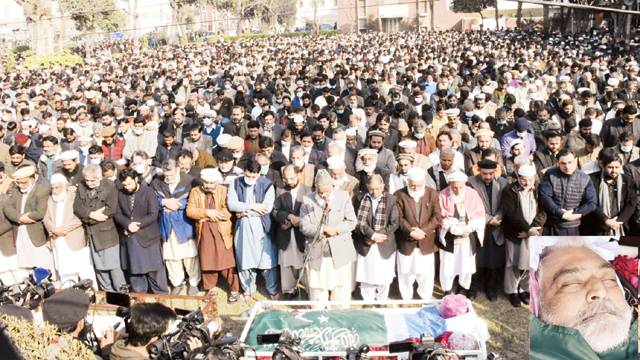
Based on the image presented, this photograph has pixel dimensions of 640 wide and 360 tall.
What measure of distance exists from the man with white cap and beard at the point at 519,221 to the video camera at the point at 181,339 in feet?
10.1

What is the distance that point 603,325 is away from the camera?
11.2 feet

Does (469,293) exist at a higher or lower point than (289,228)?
lower

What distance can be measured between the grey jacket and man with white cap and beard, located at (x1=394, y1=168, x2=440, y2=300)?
483 mm

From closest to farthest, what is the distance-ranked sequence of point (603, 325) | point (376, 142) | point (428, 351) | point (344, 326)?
point (428, 351) < point (603, 325) < point (344, 326) < point (376, 142)

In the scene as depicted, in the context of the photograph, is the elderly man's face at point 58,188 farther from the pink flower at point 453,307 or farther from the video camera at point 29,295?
the pink flower at point 453,307

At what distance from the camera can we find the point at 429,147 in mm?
7574

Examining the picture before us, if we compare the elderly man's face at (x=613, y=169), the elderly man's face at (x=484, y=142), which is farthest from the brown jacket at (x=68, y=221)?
the elderly man's face at (x=613, y=169)

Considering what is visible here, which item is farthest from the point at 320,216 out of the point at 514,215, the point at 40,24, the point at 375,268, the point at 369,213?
the point at 40,24

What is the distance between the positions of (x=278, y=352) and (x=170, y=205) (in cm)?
283

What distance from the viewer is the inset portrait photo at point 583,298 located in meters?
3.41

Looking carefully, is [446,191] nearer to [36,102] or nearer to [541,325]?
[541,325]

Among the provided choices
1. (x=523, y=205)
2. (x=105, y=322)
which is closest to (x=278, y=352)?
(x=105, y=322)

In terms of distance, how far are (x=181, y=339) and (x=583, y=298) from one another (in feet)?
7.66

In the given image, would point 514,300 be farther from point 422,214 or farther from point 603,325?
point 603,325
